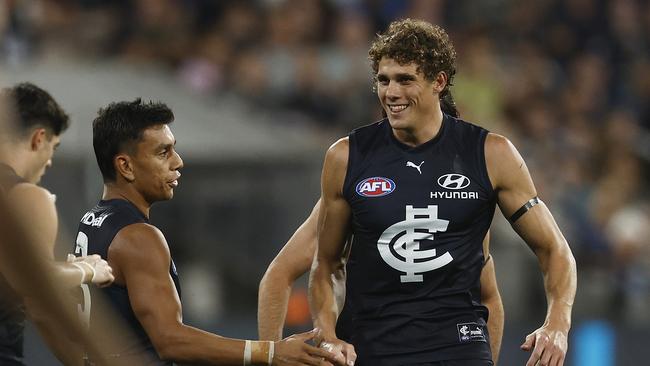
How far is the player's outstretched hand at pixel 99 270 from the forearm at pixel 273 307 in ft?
5.18

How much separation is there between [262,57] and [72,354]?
7506 millimetres

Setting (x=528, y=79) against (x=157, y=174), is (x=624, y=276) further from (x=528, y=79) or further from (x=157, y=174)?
(x=157, y=174)

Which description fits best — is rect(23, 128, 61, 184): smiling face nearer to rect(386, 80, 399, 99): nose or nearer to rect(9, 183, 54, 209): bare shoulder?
rect(9, 183, 54, 209): bare shoulder

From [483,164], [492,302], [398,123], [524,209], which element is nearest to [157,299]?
[398,123]

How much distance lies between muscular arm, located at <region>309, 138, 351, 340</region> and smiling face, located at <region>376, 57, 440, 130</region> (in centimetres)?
27

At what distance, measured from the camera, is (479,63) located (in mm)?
12016

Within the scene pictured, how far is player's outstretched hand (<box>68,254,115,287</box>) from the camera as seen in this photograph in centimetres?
445

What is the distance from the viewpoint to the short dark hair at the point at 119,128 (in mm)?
5188

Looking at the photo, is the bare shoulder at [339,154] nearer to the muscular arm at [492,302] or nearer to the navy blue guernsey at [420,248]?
the navy blue guernsey at [420,248]

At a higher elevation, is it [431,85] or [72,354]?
[431,85]

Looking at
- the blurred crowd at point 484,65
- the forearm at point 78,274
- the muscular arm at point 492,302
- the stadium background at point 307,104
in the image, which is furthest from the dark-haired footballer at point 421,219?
the blurred crowd at point 484,65

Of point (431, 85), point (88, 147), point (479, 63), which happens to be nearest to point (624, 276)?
point (479, 63)

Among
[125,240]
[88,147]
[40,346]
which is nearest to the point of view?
[125,240]

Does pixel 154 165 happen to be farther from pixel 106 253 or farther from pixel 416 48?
pixel 416 48
